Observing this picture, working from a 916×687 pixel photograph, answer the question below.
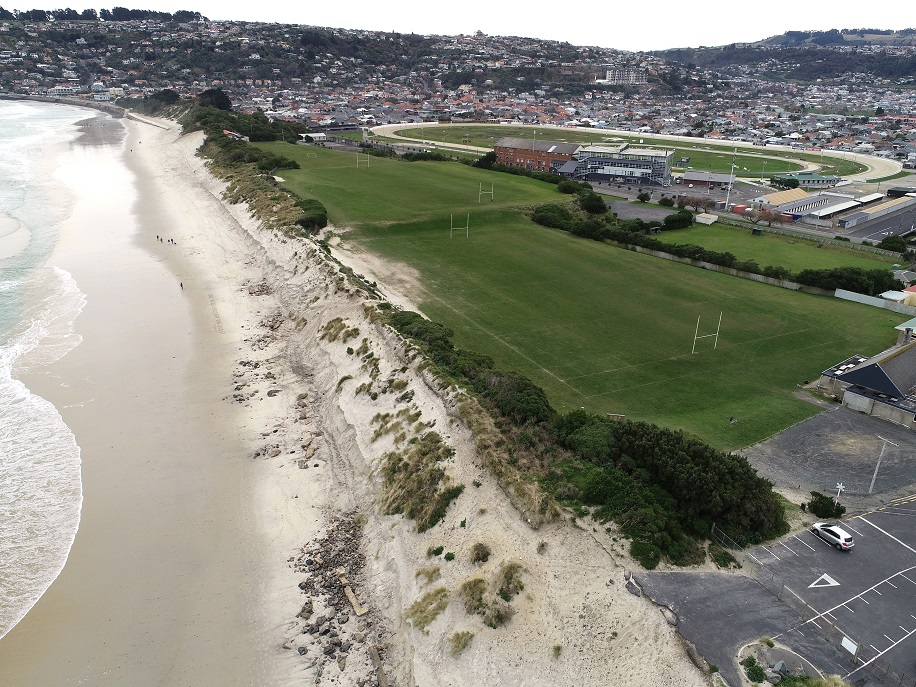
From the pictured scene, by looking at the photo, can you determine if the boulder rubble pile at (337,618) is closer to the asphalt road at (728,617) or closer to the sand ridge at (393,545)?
the sand ridge at (393,545)

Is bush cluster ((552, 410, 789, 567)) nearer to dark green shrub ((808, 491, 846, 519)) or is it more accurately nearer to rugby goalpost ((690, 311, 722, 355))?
dark green shrub ((808, 491, 846, 519))

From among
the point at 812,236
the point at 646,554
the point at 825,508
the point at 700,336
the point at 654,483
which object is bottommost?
the point at 700,336

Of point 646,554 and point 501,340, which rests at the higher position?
point 646,554

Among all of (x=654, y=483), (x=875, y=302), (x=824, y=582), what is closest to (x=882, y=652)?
(x=824, y=582)

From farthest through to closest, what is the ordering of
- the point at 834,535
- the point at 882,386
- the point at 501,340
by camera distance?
the point at 501,340 → the point at 882,386 → the point at 834,535

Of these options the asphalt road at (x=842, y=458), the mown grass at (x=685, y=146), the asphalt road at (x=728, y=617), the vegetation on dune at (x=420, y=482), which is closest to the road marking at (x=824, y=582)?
the asphalt road at (x=728, y=617)

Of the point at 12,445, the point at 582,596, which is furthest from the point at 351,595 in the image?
the point at 12,445

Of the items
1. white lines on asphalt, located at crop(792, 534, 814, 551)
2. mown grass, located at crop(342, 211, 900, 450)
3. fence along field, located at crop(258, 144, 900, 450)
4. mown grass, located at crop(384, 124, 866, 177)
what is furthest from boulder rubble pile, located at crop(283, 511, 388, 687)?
mown grass, located at crop(384, 124, 866, 177)

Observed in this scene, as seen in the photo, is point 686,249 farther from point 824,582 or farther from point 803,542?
point 824,582
